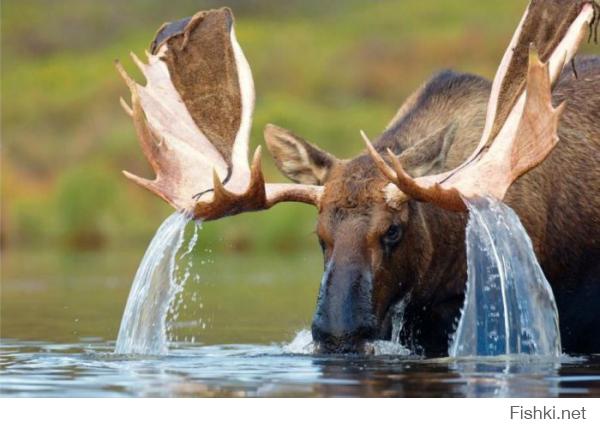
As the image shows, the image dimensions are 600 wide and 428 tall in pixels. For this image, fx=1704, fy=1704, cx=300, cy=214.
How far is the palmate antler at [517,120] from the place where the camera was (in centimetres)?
1098

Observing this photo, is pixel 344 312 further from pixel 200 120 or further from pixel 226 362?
pixel 200 120

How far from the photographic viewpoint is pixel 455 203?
11.3 meters

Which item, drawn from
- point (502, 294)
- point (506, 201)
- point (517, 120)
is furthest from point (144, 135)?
point (502, 294)

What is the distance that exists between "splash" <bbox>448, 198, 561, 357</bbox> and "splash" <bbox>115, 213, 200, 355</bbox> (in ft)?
6.44

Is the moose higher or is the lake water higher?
the moose

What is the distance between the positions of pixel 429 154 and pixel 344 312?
4.88ft

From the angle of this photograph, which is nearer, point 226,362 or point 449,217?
point 226,362

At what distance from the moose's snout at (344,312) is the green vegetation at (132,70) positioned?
19.0m

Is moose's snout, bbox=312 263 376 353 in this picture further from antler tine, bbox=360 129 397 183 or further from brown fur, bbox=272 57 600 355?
antler tine, bbox=360 129 397 183

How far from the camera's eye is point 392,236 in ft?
37.5

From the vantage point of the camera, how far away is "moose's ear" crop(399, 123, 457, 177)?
11695mm

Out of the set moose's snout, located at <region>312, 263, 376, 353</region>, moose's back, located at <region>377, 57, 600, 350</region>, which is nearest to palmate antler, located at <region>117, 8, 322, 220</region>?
moose's snout, located at <region>312, 263, 376, 353</region>

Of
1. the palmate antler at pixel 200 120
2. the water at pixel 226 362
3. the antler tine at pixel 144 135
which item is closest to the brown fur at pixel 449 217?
the water at pixel 226 362
